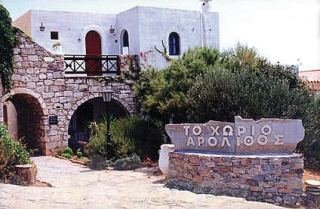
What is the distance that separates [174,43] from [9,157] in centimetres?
1319

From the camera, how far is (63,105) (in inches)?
714

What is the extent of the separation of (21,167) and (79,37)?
1244 centimetres

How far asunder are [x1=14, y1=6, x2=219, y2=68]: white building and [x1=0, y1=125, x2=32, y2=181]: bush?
9.51 metres

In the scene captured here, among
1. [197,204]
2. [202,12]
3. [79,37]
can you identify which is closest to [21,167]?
[197,204]

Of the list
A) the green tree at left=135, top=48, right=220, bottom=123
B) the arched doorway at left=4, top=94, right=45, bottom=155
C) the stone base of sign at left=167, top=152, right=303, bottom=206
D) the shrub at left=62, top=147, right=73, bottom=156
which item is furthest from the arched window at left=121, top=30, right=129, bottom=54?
the stone base of sign at left=167, top=152, right=303, bottom=206

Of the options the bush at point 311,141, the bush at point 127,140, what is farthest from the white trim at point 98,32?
the bush at point 311,141

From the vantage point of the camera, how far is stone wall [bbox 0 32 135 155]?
17.2m

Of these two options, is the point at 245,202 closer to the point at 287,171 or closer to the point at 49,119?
the point at 287,171

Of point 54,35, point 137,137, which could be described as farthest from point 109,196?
point 54,35

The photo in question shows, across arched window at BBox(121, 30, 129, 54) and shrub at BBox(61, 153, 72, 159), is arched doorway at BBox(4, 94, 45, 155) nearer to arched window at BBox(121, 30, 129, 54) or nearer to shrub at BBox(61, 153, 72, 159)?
shrub at BBox(61, 153, 72, 159)

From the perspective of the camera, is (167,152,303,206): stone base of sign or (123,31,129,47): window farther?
(123,31,129,47): window

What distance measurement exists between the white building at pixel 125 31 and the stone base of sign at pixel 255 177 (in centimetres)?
1145

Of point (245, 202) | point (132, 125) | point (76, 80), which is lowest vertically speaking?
point (245, 202)

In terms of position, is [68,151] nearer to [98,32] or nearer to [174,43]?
[98,32]
